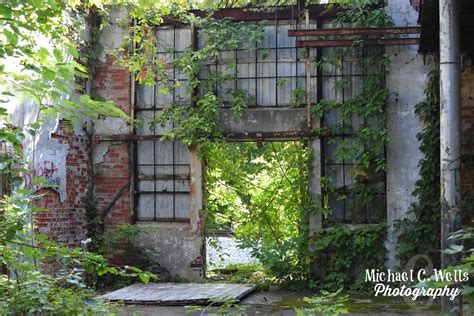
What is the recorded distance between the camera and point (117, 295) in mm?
9609

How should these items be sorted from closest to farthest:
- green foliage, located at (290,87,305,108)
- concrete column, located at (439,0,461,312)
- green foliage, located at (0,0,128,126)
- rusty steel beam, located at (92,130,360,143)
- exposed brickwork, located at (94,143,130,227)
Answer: green foliage, located at (0,0,128,126), concrete column, located at (439,0,461,312), rusty steel beam, located at (92,130,360,143), green foliage, located at (290,87,305,108), exposed brickwork, located at (94,143,130,227)

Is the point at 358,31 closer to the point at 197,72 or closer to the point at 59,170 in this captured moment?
the point at 197,72

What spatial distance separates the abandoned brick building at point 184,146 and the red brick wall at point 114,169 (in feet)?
0.06

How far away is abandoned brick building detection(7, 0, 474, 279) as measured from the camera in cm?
1061

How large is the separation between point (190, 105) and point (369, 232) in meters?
3.77

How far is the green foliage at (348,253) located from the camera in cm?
1048

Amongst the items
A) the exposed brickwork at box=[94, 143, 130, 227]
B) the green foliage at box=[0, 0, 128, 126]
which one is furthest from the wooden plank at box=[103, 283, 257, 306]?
the green foliage at box=[0, 0, 128, 126]

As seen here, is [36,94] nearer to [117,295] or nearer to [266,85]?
[117,295]

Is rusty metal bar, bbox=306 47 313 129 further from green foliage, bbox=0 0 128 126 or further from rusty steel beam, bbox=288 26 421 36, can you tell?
green foliage, bbox=0 0 128 126

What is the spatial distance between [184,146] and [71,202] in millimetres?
2170

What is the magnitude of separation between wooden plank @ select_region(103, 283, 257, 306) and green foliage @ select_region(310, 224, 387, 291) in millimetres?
1247

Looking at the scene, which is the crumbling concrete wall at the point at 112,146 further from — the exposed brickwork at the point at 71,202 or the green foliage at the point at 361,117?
the green foliage at the point at 361,117

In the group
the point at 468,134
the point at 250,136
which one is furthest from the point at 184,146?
the point at 468,134

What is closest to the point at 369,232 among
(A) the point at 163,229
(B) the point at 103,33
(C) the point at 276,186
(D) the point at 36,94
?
(C) the point at 276,186
